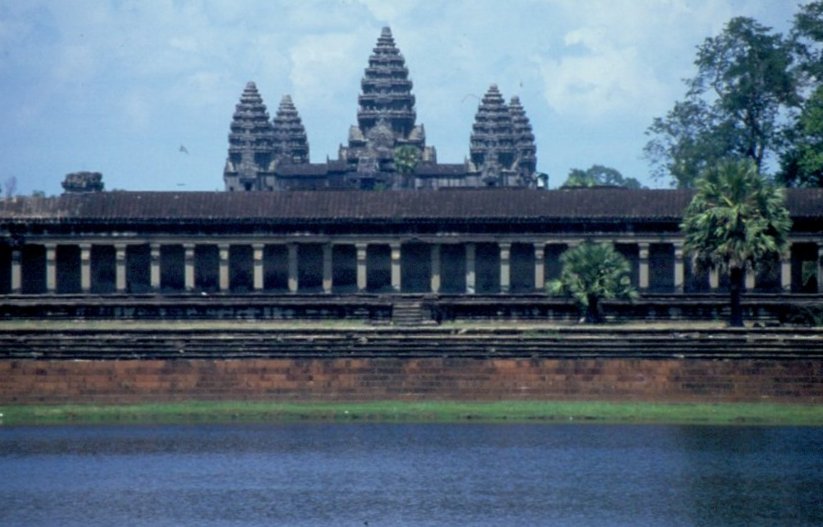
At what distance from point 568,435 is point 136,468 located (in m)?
9.56

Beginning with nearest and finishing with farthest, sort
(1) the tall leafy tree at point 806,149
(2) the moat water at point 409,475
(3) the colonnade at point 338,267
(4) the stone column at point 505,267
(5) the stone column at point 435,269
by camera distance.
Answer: (2) the moat water at point 409,475, (4) the stone column at point 505,267, (3) the colonnade at point 338,267, (5) the stone column at point 435,269, (1) the tall leafy tree at point 806,149

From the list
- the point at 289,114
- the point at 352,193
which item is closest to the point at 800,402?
the point at 352,193

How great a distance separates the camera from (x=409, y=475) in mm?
46156

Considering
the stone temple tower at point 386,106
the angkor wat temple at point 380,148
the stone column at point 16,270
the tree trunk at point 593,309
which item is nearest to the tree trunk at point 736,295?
the tree trunk at point 593,309

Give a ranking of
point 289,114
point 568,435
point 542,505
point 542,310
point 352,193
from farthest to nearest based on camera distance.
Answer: point 289,114 → point 352,193 → point 542,310 → point 568,435 → point 542,505

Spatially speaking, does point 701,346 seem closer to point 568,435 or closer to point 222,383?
point 568,435

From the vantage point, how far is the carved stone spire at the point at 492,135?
16388 cm

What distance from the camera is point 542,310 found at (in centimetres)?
6856

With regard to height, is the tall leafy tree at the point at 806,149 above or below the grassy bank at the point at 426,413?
above

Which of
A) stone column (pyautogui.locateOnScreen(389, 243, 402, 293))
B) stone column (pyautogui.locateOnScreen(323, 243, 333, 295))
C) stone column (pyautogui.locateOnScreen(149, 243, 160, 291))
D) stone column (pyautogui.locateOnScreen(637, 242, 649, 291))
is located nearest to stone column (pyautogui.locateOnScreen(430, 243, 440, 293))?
stone column (pyautogui.locateOnScreen(389, 243, 402, 293))

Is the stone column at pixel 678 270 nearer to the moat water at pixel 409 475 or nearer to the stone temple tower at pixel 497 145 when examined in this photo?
the moat water at pixel 409 475

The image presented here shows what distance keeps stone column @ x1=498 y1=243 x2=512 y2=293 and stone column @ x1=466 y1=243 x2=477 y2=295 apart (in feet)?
3.64

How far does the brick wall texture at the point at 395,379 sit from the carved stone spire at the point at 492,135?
106m

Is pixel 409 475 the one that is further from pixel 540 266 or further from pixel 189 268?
pixel 189 268
